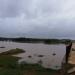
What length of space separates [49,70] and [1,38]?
5942 inches

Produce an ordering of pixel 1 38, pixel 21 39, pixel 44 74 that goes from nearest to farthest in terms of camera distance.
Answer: pixel 44 74, pixel 21 39, pixel 1 38

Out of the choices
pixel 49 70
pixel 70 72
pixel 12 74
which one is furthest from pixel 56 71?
pixel 70 72

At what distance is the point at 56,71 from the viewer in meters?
28.1

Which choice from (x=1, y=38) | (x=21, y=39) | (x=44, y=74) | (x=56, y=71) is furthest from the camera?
(x=1, y=38)

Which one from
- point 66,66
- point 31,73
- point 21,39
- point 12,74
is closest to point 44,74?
point 31,73

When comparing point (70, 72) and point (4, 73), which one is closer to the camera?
point (70, 72)

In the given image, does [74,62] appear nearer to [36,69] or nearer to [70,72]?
[70,72]

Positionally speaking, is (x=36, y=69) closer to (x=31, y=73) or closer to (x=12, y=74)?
(x=31, y=73)

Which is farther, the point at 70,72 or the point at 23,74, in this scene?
the point at 23,74

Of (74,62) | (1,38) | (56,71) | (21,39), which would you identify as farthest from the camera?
(1,38)

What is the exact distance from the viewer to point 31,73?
26.6 m

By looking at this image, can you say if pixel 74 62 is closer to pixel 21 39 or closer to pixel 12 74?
pixel 12 74

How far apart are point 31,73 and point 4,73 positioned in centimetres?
304

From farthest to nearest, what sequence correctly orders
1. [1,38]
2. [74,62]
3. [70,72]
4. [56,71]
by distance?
[1,38] < [56,71] < [74,62] < [70,72]
